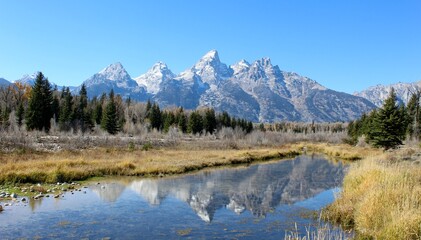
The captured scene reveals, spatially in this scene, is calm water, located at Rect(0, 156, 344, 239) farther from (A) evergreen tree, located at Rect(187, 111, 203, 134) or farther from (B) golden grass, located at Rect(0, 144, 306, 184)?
(A) evergreen tree, located at Rect(187, 111, 203, 134)

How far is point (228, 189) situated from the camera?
28438 mm

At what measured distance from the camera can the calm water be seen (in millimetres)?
15750

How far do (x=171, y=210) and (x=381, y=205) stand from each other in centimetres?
1087

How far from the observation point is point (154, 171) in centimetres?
3531


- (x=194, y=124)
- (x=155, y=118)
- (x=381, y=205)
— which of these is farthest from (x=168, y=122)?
(x=381, y=205)

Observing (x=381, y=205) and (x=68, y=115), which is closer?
(x=381, y=205)

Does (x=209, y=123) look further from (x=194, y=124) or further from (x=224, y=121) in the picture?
(x=224, y=121)

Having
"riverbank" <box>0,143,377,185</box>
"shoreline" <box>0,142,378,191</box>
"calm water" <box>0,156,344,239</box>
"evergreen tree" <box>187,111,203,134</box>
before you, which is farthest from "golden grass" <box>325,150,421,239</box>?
"evergreen tree" <box>187,111,203,134</box>

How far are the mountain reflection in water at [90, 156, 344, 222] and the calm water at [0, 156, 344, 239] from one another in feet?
0.19

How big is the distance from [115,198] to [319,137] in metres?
143

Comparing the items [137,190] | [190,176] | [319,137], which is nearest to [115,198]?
[137,190]

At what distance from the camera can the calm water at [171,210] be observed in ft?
51.7

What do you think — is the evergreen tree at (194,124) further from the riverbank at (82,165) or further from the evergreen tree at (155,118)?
the riverbank at (82,165)

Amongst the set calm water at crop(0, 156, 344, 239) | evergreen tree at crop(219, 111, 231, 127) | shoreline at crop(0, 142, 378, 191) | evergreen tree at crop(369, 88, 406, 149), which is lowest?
calm water at crop(0, 156, 344, 239)
